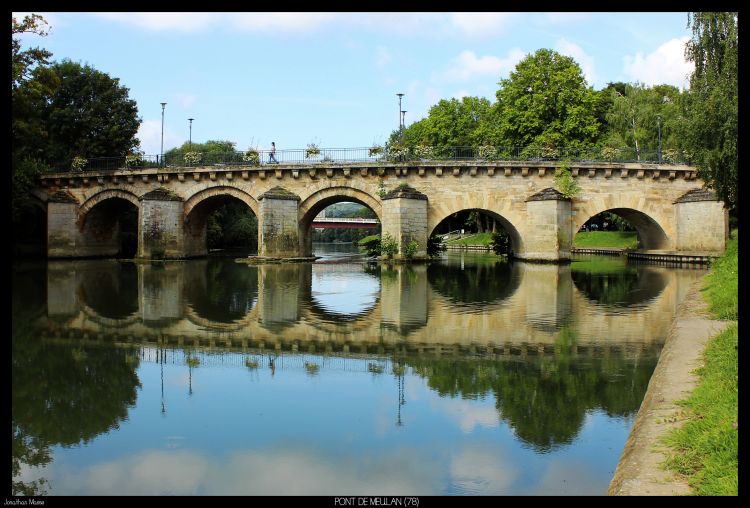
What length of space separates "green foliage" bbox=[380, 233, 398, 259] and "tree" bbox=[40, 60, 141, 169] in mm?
22178

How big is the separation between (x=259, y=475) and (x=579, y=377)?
16.1ft

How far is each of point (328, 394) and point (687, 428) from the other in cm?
426

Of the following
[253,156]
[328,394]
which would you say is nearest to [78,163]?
[253,156]

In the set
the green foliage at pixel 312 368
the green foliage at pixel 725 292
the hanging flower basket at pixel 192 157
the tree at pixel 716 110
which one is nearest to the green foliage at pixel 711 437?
the green foliage at pixel 725 292

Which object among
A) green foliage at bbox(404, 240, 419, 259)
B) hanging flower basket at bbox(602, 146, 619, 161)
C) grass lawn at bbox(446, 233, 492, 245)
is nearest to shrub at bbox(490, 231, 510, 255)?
hanging flower basket at bbox(602, 146, 619, 161)

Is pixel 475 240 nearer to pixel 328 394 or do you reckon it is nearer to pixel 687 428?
pixel 328 394

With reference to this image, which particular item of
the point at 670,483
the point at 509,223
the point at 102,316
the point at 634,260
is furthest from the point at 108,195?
the point at 670,483

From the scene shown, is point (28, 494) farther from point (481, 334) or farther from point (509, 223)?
point (509, 223)

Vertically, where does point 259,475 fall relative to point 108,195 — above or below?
below

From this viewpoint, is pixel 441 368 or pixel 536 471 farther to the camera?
pixel 441 368

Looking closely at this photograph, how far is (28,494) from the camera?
17.9 ft

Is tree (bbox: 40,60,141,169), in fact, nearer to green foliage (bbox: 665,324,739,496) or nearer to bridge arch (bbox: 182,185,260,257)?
bridge arch (bbox: 182,185,260,257)

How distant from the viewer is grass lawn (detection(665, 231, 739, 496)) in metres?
4.63

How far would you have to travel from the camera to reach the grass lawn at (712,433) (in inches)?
182
